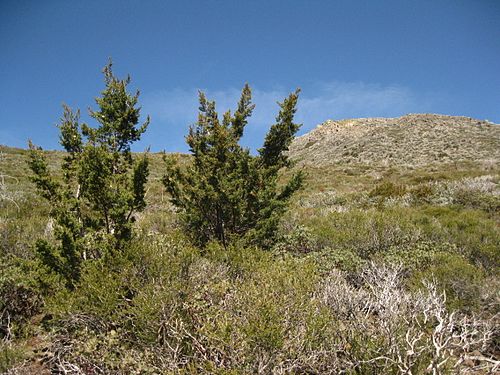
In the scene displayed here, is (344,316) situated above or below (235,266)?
below

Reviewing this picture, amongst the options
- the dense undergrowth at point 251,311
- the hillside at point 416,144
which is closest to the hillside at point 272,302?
the dense undergrowth at point 251,311

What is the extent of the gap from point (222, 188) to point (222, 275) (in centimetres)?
287

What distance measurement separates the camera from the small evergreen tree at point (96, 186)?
6.37 metres

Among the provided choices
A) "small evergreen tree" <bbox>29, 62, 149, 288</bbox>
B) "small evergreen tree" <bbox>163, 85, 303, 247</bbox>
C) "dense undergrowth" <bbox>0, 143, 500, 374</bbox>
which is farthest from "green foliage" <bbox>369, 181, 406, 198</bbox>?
"small evergreen tree" <bbox>29, 62, 149, 288</bbox>

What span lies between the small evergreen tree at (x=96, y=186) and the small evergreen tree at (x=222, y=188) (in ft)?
7.01

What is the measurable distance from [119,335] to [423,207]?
13.7 meters

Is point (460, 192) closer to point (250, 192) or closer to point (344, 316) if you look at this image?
point (250, 192)

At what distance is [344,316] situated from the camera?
20.5ft

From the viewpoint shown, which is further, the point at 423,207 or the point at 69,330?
the point at 423,207

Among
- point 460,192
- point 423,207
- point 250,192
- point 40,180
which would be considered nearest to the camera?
point 40,180

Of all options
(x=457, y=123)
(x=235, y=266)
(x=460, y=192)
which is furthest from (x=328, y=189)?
(x=457, y=123)

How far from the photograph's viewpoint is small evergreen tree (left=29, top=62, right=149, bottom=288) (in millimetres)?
6371

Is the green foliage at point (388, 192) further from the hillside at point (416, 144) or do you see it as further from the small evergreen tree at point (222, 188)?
the hillside at point (416, 144)

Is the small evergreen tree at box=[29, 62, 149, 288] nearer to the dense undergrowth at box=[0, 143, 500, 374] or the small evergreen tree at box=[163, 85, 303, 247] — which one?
the dense undergrowth at box=[0, 143, 500, 374]
